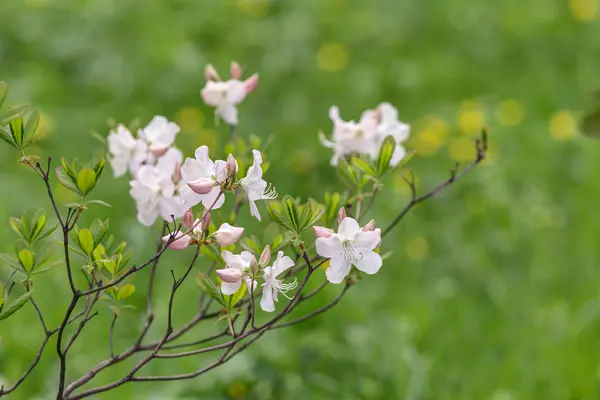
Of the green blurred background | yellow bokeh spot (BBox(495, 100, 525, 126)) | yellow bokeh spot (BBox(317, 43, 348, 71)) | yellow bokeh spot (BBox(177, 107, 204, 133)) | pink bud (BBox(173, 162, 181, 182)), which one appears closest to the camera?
pink bud (BBox(173, 162, 181, 182))

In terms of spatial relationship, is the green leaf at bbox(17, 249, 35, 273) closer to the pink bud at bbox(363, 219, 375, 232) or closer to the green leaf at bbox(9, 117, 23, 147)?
Answer: the green leaf at bbox(9, 117, 23, 147)

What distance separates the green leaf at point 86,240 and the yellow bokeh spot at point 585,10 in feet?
12.9

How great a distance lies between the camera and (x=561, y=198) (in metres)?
3.40

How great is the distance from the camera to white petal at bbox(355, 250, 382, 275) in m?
1.35

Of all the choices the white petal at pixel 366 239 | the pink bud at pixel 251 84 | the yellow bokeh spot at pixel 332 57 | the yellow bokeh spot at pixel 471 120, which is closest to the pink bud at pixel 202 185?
the white petal at pixel 366 239

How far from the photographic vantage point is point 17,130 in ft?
4.35

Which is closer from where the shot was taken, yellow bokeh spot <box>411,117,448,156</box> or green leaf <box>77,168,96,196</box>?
green leaf <box>77,168,96,196</box>

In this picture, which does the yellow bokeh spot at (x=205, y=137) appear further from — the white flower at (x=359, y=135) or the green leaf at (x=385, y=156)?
the green leaf at (x=385, y=156)

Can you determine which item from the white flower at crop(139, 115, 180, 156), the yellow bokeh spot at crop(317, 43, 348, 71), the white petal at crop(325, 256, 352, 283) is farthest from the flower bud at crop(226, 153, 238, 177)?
the yellow bokeh spot at crop(317, 43, 348, 71)

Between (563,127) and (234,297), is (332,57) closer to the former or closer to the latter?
(563,127)

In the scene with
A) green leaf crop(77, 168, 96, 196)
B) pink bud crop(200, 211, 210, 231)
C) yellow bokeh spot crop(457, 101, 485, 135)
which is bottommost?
yellow bokeh spot crop(457, 101, 485, 135)

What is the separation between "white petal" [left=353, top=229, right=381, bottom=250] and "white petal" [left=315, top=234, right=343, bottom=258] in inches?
1.0

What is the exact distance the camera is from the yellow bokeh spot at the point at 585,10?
4.69 m

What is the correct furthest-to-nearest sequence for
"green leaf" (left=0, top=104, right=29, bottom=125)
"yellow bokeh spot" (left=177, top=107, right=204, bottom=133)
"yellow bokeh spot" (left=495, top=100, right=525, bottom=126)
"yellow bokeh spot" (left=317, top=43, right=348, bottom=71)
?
"yellow bokeh spot" (left=317, top=43, right=348, bottom=71) < "yellow bokeh spot" (left=495, top=100, right=525, bottom=126) < "yellow bokeh spot" (left=177, top=107, right=204, bottom=133) < "green leaf" (left=0, top=104, right=29, bottom=125)
